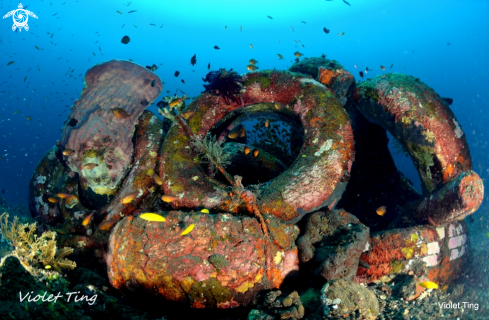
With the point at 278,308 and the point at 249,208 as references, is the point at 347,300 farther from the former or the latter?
the point at 249,208

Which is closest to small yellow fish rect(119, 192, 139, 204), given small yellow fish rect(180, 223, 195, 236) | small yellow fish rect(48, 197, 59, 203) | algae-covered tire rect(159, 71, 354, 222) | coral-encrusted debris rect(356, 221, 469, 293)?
algae-covered tire rect(159, 71, 354, 222)

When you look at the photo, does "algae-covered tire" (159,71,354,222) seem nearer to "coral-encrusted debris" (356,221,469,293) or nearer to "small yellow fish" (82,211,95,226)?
"coral-encrusted debris" (356,221,469,293)

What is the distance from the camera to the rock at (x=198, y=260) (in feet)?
10.1

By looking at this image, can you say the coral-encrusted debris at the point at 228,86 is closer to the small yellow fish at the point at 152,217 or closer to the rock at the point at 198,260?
the rock at the point at 198,260

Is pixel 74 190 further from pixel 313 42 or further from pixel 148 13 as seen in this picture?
pixel 313 42

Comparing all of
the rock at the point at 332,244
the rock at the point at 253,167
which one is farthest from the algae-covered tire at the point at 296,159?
the rock at the point at 253,167

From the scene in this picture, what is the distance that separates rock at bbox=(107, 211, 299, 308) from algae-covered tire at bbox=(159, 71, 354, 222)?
0.61 m

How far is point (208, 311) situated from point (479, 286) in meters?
5.52

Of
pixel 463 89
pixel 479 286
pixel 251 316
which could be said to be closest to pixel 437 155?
pixel 479 286

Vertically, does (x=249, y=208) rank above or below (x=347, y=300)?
above

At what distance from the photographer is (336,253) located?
3463 millimetres

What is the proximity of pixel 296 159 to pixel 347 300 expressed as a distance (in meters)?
2.35

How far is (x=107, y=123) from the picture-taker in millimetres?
5453

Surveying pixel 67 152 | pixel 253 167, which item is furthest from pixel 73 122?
pixel 253 167
